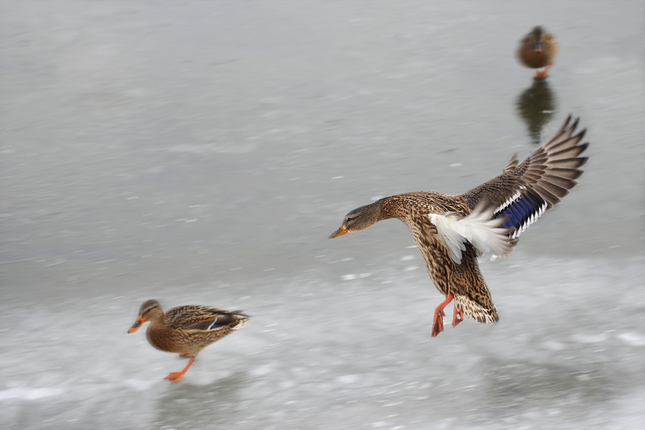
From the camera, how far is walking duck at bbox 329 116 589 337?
3867 millimetres

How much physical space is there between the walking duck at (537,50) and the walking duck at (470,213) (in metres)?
2.88

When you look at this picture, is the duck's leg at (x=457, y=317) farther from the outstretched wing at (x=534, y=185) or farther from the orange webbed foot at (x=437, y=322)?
the outstretched wing at (x=534, y=185)

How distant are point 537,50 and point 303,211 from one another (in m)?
2.90

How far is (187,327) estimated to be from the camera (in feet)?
12.9

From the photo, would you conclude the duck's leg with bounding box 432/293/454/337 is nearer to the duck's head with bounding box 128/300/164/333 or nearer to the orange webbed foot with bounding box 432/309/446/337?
the orange webbed foot with bounding box 432/309/446/337

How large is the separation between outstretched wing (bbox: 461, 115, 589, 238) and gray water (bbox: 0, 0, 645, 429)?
0.52 m

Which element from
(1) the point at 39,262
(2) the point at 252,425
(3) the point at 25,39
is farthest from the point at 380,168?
(3) the point at 25,39

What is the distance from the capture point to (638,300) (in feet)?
13.8

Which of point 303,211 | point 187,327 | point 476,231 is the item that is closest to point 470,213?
point 476,231

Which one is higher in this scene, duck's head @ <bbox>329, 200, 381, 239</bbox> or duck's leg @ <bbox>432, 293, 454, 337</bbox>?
duck's head @ <bbox>329, 200, 381, 239</bbox>

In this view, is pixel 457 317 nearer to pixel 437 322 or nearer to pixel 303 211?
pixel 437 322

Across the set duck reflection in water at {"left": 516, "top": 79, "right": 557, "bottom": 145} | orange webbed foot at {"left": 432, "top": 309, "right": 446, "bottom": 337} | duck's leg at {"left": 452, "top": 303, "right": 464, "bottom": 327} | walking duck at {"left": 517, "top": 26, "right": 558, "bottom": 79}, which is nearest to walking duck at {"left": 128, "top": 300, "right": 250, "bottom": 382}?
orange webbed foot at {"left": 432, "top": 309, "right": 446, "bottom": 337}

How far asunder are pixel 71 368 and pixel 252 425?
1151 mm

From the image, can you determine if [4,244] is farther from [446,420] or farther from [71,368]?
[446,420]
